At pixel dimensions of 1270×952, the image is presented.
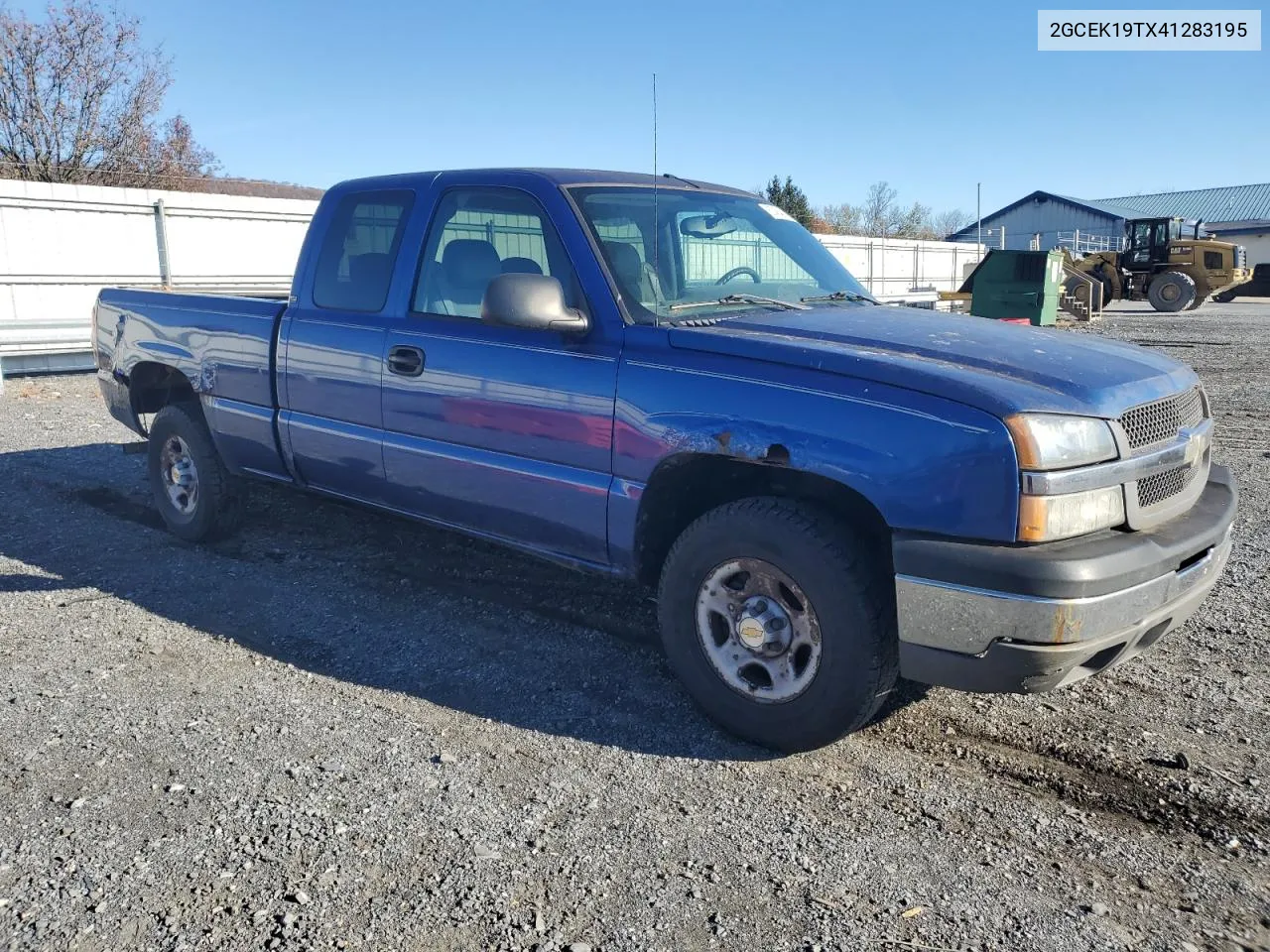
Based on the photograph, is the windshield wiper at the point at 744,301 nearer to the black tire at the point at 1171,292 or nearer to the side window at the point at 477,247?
the side window at the point at 477,247

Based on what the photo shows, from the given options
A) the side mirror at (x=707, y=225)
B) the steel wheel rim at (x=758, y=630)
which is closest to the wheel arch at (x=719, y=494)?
the steel wheel rim at (x=758, y=630)

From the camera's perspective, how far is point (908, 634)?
3076 millimetres

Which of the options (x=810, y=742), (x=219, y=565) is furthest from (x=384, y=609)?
(x=810, y=742)

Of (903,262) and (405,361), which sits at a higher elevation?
(903,262)

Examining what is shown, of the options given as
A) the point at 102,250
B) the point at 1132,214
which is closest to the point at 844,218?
the point at 1132,214

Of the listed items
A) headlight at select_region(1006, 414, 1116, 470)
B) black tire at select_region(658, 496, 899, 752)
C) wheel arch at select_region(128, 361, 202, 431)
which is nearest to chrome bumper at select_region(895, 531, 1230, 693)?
black tire at select_region(658, 496, 899, 752)

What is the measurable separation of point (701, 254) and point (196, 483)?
10.6 feet

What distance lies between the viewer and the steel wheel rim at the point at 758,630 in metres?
3.33

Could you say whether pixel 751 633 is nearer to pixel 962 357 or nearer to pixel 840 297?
pixel 962 357

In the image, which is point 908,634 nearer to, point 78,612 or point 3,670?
point 3,670

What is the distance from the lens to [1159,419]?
10.9 ft

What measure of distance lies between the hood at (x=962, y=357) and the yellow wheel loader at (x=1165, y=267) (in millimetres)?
28422

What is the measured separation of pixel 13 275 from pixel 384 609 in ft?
42.4

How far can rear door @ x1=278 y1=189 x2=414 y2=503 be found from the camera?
185 inches
